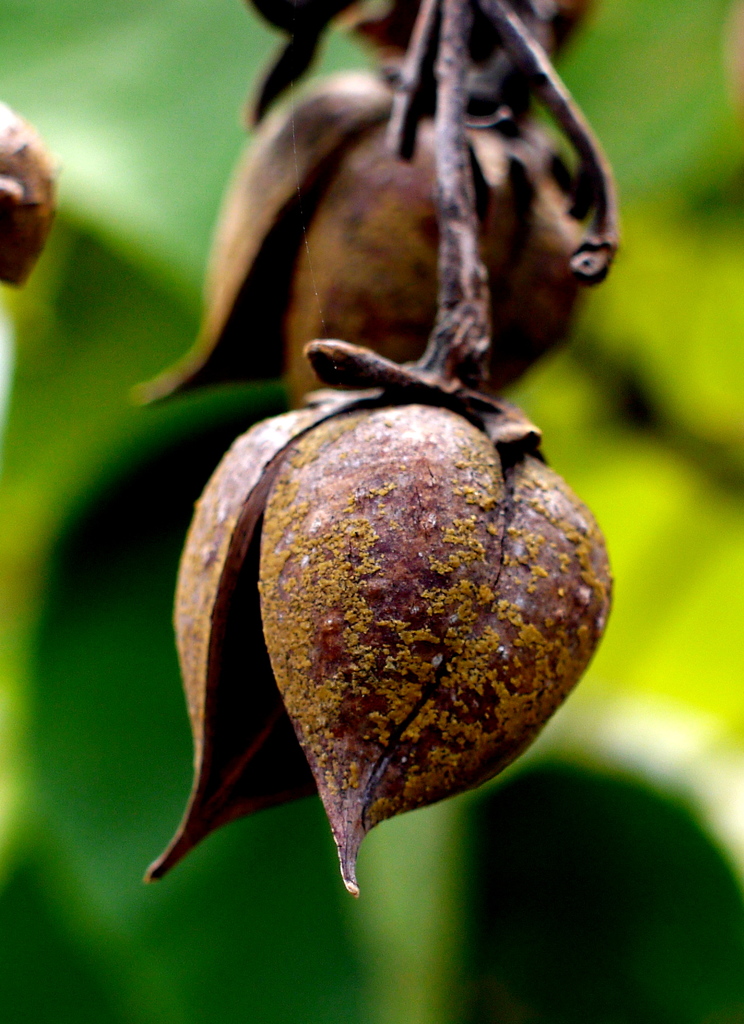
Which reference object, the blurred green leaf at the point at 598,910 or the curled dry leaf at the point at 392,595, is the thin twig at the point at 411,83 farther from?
the blurred green leaf at the point at 598,910

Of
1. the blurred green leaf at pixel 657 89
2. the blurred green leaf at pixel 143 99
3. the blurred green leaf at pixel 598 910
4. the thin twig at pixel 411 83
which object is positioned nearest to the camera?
the thin twig at pixel 411 83

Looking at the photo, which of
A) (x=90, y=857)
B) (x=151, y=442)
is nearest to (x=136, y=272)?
(x=151, y=442)

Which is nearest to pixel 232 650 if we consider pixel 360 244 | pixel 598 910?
pixel 360 244

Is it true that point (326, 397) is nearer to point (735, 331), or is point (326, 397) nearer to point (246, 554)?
point (246, 554)

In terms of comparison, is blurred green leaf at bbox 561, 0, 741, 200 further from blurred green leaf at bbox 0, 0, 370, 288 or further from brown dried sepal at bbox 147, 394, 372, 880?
brown dried sepal at bbox 147, 394, 372, 880

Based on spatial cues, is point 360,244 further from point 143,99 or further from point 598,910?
point 598,910

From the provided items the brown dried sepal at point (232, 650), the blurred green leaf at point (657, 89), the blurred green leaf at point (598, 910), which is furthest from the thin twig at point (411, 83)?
the blurred green leaf at point (598, 910)

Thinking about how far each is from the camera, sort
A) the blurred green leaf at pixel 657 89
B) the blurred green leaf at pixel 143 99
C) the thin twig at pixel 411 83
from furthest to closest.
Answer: the blurred green leaf at pixel 657 89 < the blurred green leaf at pixel 143 99 < the thin twig at pixel 411 83
